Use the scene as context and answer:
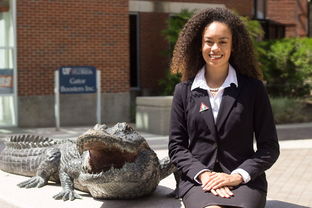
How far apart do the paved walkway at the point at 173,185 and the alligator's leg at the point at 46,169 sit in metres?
0.09

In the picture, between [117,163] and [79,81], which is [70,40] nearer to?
[79,81]

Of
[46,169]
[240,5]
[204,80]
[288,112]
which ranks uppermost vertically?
[240,5]

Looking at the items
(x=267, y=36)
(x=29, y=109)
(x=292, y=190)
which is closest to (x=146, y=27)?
(x=29, y=109)

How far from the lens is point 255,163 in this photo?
13.0ft

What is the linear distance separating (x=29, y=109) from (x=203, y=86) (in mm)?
10456

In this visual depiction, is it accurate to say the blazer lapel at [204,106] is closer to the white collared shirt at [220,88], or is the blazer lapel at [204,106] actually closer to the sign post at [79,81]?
the white collared shirt at [220,88]

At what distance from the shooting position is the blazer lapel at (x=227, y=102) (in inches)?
160

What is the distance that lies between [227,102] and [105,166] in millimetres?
1224

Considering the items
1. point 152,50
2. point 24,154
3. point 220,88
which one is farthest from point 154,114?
point 220,88

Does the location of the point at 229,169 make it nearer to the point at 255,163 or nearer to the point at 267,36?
the point at 255,163

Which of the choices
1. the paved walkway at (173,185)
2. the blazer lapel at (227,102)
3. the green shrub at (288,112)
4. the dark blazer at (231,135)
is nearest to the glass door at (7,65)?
the paved walkway at (173,185)

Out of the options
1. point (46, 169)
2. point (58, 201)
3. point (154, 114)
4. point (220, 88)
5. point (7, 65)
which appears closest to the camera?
point (220, 88)

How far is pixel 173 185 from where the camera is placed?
603 cm

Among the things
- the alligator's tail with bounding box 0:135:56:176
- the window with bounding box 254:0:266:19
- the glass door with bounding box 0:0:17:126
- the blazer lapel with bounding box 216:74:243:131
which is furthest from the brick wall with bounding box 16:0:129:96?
the blazer lapel with bounding box 216:74:243:131
